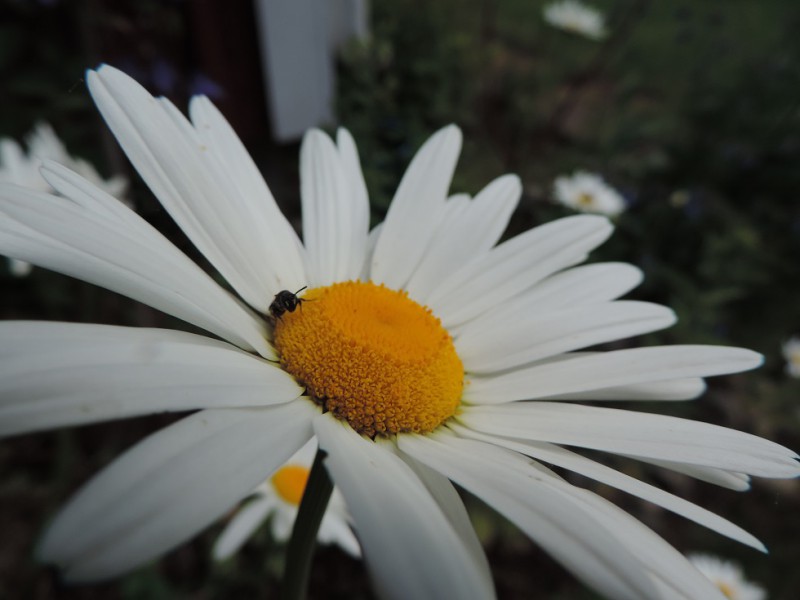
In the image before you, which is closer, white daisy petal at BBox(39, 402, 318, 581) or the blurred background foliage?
white daisy petal at BBox(39, 402, 318, 581)

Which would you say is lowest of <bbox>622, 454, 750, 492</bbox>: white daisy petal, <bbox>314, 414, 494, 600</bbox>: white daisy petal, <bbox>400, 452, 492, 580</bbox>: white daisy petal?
<bbox>314, 414, 494, 600</bbox>: white daisy petal

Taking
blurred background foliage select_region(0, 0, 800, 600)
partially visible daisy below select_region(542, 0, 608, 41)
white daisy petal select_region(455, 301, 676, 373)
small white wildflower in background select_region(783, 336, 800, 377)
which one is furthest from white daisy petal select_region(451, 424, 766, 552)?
partially visible daisy below select_region(542, 0, 608, 41)

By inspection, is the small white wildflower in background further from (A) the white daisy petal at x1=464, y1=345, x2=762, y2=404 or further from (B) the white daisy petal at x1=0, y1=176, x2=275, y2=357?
(B) the white daisy petal at x1=0, y1=176, x2=275, y2=357

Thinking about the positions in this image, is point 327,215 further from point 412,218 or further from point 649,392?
point 649,392

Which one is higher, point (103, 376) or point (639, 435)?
point (639, 435)

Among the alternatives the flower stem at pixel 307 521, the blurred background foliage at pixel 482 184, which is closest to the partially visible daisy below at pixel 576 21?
the blurred background foliage at pixel 482 184

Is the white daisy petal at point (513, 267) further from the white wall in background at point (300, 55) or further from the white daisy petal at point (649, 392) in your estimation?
the white wall in background at point (300, 55)

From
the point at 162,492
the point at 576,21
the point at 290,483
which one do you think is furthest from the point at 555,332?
the point at 576,21

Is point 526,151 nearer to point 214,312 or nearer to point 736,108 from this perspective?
point 736,108
